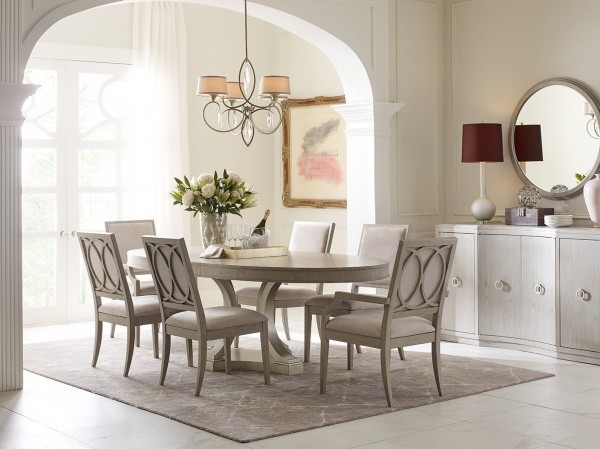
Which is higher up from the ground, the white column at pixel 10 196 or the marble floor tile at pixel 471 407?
the white column at pixel 10 196

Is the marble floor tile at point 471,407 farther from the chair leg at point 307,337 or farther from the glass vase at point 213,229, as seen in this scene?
the glass vase at point 213,229

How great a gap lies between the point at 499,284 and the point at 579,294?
65 cm

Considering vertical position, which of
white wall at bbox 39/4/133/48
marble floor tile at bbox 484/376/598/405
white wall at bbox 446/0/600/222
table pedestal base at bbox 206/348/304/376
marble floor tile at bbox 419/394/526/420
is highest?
white wall at bbox 39/4/133/48

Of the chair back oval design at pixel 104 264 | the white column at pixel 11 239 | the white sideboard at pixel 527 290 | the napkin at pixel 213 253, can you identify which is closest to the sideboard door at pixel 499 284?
the white sideboard at pixel 527 290

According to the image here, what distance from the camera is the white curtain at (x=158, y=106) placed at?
26.9 feet

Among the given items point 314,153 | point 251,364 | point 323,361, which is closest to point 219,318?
point 323,361

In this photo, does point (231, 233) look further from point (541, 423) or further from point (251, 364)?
point (541, 423)

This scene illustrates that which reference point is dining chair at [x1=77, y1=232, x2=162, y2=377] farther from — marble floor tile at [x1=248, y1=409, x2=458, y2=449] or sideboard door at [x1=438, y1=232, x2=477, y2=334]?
sideboard door at [x1=438, y1=232, x2=477, y2=334]

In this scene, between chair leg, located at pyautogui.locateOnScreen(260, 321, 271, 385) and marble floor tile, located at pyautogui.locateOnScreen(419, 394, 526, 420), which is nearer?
marble floor tile, located at pyautogui.locateOnScreen(419, 394, 526, 420)

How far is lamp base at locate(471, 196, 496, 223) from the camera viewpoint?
22.3 ft

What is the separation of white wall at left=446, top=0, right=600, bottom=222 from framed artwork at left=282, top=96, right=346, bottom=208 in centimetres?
125

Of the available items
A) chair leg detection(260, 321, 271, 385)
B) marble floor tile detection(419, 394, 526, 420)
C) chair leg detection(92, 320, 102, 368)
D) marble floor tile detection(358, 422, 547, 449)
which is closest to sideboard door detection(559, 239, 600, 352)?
marble floor tile detection(419, 394, 526, 420)

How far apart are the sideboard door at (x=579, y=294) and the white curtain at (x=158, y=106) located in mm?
A: 3585

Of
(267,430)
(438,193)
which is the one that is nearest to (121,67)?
(438,193)
